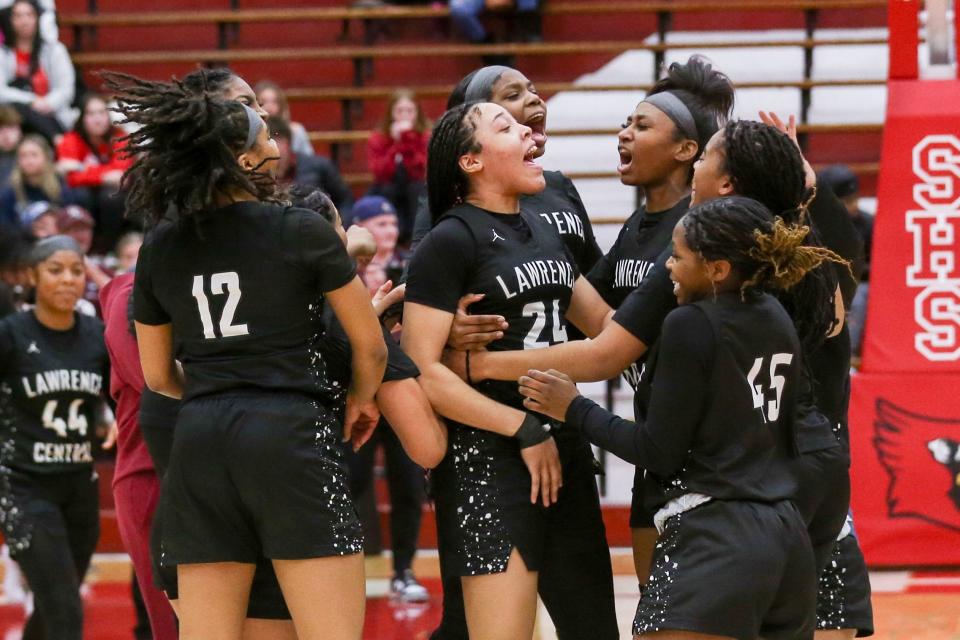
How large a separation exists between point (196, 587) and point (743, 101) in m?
7.39

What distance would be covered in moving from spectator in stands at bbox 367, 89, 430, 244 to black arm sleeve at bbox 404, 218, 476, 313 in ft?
15.3

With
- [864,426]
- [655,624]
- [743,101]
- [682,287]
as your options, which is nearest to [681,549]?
[655,624]

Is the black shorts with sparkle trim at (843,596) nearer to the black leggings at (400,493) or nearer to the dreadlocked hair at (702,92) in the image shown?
the dreadlocked hair at (702,92)

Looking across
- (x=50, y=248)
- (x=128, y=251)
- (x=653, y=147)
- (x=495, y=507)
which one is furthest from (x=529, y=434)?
(x=128, y=251)

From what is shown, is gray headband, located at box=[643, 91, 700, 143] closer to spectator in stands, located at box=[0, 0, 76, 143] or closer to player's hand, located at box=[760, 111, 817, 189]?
player's hand, located at box=[760, 111, 817, 189]

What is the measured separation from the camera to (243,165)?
3346 mm

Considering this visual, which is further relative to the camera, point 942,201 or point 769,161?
point 942,201

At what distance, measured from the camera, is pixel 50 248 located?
18.1 ft

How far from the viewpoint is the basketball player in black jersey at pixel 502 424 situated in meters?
3.58

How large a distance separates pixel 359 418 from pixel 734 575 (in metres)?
1.02

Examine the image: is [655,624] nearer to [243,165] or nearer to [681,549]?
[681,549]

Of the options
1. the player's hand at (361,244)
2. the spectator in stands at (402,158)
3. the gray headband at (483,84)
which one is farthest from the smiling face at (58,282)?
the spectator in stands at (402,158)

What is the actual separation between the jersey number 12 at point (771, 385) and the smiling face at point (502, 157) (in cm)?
85

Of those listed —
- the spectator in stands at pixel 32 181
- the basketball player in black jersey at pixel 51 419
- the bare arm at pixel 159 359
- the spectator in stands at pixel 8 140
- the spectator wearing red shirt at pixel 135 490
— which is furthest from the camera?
the spectator in stands at pixel 8 140
